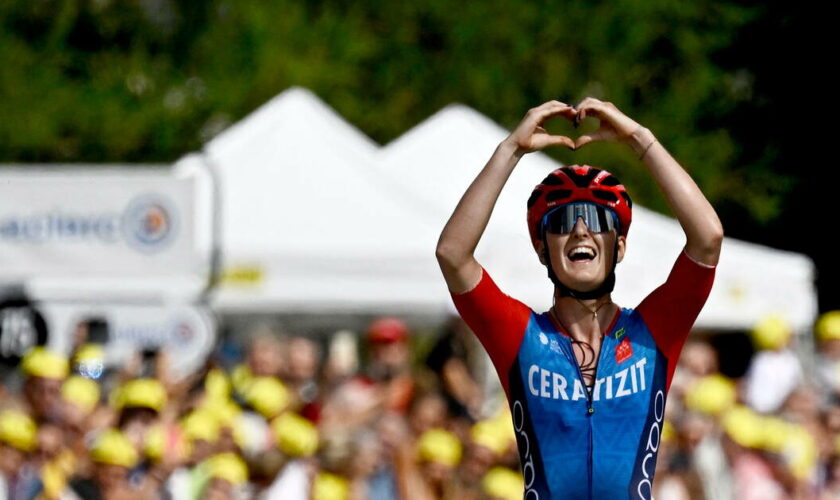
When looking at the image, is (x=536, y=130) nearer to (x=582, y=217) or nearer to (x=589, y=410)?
(x=582, y=217)

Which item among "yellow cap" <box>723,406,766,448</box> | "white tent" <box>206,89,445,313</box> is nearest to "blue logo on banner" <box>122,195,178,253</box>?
"white tent" <box>206,89,445,313</box>

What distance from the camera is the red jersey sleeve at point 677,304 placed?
13.9ft

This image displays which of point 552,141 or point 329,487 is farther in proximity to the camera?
point 329,487

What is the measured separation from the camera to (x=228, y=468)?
812 centimetres

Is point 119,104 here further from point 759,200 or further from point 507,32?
point 759,200

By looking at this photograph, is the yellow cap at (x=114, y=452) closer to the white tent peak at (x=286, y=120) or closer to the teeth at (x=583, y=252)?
the teeth at (x=583, y=252)

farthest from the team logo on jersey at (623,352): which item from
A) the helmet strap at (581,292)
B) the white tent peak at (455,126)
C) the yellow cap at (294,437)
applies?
the white tent peak at (455,126)

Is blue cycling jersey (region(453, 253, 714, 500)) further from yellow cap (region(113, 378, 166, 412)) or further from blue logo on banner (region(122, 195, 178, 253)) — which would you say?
blue logo on banner (region(122, 195, 178, 253))

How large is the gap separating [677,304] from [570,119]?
52cm

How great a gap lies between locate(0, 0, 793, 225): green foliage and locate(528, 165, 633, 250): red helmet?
16.7 meters

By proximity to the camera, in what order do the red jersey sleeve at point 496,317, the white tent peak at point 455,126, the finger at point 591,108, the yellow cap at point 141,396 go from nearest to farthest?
1. the finger at point 591,108
2. the red jersey sleeve at point 496,317
3. the yellow cap at point 141,396
4. the white tent peak at point 455,126

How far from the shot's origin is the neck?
4410 millimetres

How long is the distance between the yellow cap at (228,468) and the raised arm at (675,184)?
14.0 ft

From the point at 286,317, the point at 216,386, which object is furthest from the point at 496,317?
the point at 286,317
